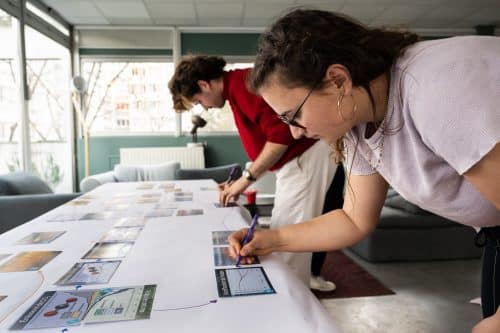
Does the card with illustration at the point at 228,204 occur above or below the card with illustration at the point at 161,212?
above

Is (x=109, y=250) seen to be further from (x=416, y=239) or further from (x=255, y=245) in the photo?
(x=416, y=239)

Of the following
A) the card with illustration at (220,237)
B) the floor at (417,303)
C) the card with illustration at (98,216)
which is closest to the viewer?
the card with illustration at (220,237)

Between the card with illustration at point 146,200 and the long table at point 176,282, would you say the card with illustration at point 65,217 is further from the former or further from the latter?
the card with illustration at point 146,200

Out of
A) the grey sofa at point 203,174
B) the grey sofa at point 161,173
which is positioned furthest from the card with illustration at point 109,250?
the grey sofa at point 203,174

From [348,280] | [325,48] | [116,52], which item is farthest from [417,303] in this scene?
[116,52]

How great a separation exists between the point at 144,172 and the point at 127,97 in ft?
5.85

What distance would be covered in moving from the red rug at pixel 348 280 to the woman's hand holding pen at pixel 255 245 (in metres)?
1.57

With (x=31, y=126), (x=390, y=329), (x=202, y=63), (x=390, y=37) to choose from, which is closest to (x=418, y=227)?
(x=390, y=329)

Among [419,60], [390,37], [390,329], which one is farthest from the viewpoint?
[390,329]

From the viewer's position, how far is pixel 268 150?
62.9 inches

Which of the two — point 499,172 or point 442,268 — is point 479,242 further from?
point 442,268

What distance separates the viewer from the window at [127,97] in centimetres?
584

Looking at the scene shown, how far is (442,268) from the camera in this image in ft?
9.43

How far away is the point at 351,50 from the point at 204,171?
3817 mm
